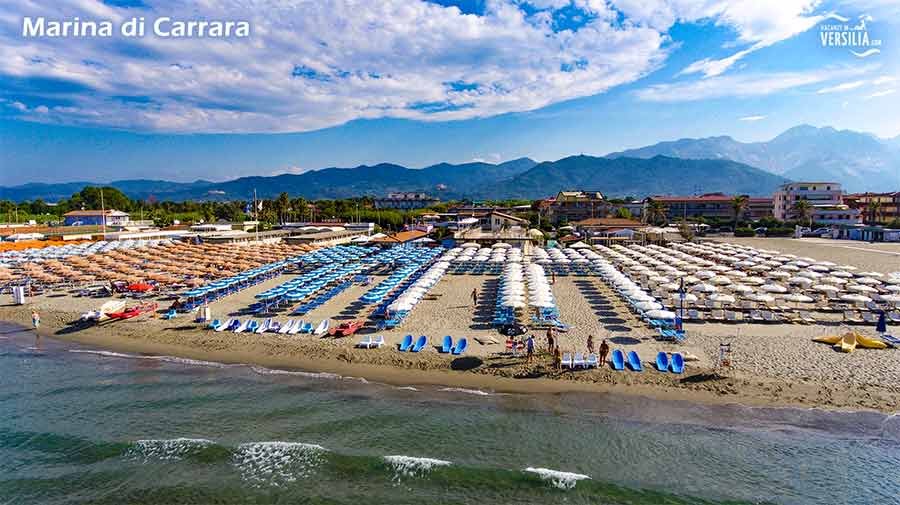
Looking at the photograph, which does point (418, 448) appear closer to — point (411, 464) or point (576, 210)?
point (411, 464)

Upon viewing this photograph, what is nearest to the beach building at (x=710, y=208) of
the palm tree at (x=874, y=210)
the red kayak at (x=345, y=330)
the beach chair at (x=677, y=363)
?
the palm tree at (x=874, y=210)

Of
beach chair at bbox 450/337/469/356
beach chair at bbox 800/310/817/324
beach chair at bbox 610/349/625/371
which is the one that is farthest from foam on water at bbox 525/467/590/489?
beach chair at bbox 800/310/817/324

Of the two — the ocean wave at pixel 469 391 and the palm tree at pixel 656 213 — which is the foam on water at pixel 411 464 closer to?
the ocean wave at pixel 469 391

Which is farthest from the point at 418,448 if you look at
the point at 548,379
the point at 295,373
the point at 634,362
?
the point at 634,362

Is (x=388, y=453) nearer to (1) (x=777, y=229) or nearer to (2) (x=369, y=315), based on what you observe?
(2) (x=369, y=315)

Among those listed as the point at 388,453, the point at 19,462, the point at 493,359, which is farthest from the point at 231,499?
the point at 493,359

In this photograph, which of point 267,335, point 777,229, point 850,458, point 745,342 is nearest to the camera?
point 850,458
